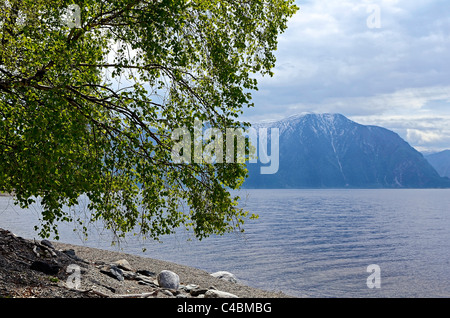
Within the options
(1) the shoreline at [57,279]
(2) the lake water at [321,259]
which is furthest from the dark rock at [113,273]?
(2) the lake water at [321,259]

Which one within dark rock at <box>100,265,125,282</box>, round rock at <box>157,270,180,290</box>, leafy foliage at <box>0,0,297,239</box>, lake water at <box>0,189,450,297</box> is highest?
leafy foliage at <box>0,0,297,239</box>

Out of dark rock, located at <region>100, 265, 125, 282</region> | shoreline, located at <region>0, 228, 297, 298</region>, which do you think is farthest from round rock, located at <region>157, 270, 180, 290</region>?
dark rock, located at <region>100, 265, 125, 282</region>

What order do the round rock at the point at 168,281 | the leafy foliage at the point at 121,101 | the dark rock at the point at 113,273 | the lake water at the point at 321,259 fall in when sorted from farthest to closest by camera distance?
the lake water at the point at 321,259 < the round rock at the point at 168,281 < the dark rock at the point at 113,273 < the leafy foliage at the point at 121,101

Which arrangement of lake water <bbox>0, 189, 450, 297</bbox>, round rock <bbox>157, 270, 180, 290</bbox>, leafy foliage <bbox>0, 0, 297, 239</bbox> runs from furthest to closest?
lake water <bbox>0, 189, 450, 297</bbox>, round rock <bbox>157, 270, 180, 290</bbox>, leafy foliage <bbox>0, 0, 297, 239</bbox>

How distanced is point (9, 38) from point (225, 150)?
686 cm

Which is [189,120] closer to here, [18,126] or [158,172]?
[158,172]

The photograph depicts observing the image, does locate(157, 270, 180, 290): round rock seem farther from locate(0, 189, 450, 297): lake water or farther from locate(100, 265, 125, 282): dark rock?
locate(0, 189, 450, 297): lake water

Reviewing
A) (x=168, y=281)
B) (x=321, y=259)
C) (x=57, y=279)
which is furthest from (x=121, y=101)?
(x=321, y=259)

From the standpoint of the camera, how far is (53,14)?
12.8m

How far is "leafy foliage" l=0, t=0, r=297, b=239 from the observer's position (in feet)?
38.2

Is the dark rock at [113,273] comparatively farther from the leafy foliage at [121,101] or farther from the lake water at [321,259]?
the lake water at [321,259]

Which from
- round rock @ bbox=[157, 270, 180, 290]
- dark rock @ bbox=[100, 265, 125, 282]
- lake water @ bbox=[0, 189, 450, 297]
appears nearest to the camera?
dark rock @ bbox=[100, 265, 125, 282]

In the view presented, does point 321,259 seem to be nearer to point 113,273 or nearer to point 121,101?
point 113,273

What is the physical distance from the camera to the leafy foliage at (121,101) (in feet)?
38.2
